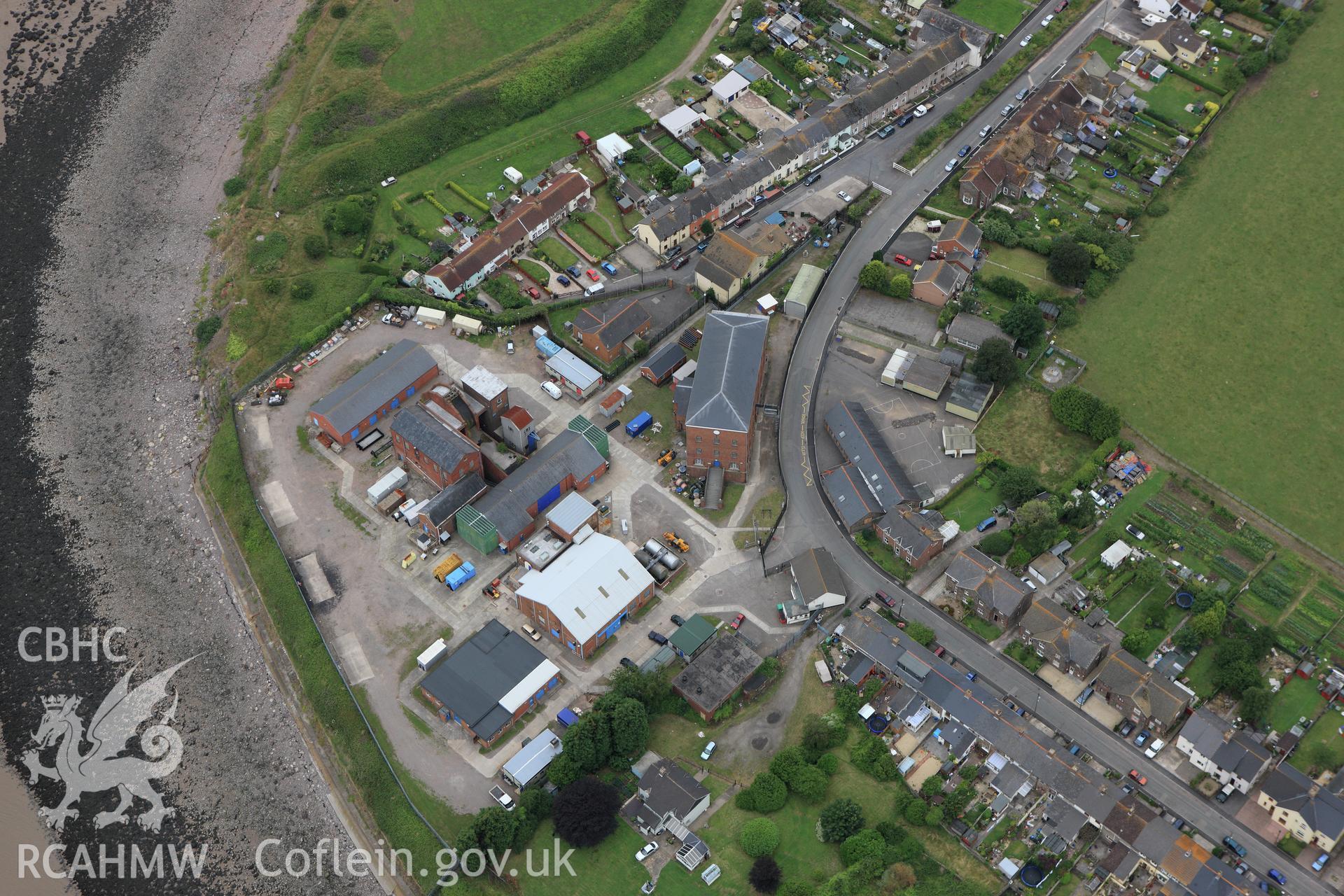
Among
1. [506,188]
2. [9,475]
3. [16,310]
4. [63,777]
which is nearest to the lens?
[63,777]

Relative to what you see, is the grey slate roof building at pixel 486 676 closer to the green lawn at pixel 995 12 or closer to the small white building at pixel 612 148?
the small white building at pixel 612 148

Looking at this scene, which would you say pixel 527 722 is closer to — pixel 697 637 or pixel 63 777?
pixel 697 637

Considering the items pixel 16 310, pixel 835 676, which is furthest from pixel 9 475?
pixel 835 676

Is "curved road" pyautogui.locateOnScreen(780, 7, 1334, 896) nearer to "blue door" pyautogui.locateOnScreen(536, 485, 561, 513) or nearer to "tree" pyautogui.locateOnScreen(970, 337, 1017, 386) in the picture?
"tree" pyautogui.locateOnScreen(970, 337, 1017, 386)

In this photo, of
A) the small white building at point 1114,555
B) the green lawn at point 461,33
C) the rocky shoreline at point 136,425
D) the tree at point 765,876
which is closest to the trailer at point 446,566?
the rocky shoreline at point 136,425

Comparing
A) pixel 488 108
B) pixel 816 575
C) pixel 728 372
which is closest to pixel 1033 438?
pixel 816 575

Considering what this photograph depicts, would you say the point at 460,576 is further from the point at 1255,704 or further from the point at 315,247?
the point at 1255,704
